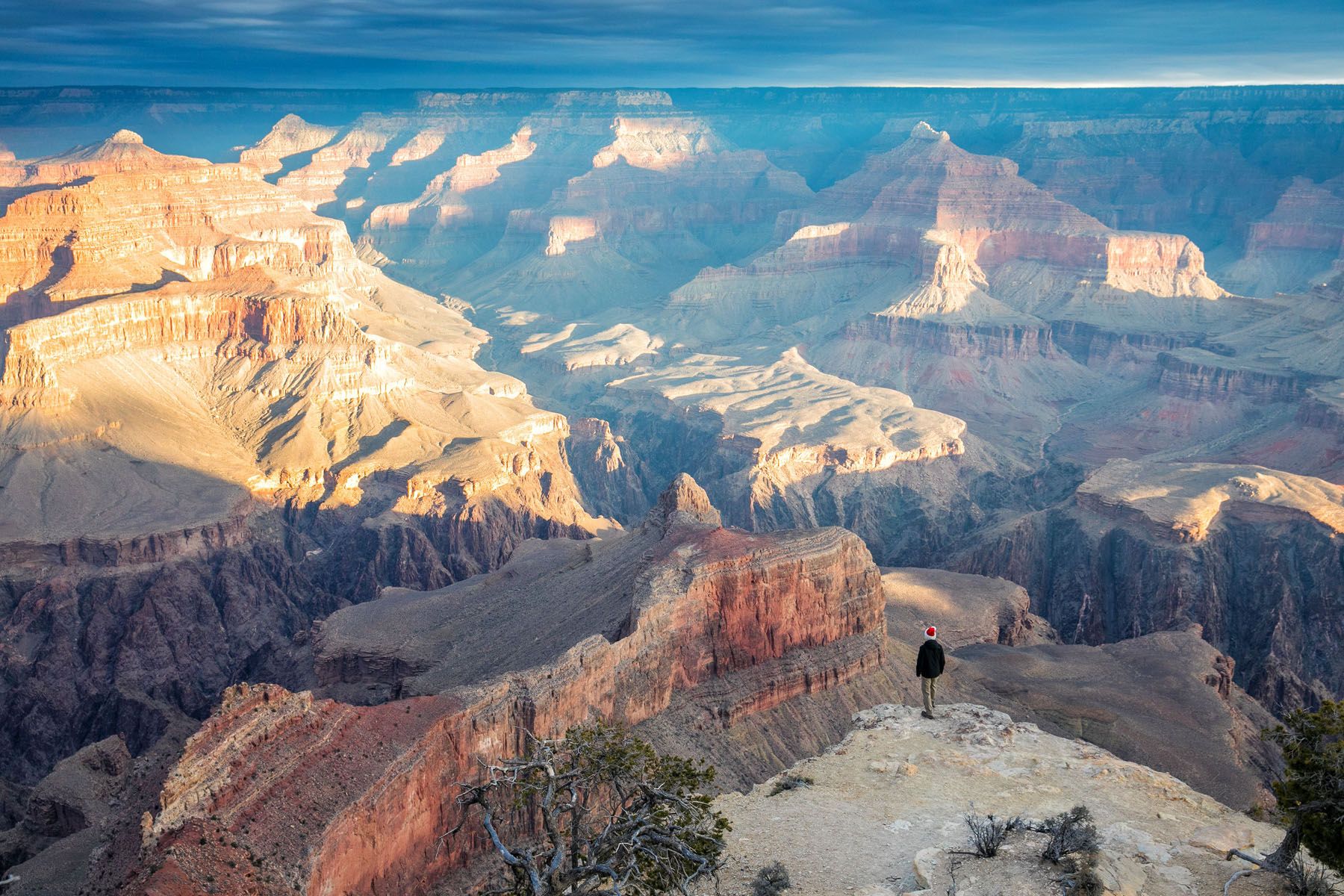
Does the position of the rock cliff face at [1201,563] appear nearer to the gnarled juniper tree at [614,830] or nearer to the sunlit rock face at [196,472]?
the sunlit rock face at [196,472]

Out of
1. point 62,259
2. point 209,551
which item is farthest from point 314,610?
point 62,259

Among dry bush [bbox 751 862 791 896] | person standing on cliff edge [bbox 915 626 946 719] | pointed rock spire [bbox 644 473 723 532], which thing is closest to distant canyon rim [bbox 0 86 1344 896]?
pointed rock spire [bbox 644 473 723 532]

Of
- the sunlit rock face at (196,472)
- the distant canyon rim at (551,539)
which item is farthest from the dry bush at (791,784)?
the sunlit rock face at (196,472)

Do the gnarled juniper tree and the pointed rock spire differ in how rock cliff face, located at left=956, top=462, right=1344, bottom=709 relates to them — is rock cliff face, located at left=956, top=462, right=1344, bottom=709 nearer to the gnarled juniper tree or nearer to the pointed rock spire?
the pointed rock spire

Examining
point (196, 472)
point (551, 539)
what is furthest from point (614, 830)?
point (196, 472)

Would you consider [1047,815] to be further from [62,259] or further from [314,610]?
[62,259]

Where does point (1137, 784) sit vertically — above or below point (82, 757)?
above
